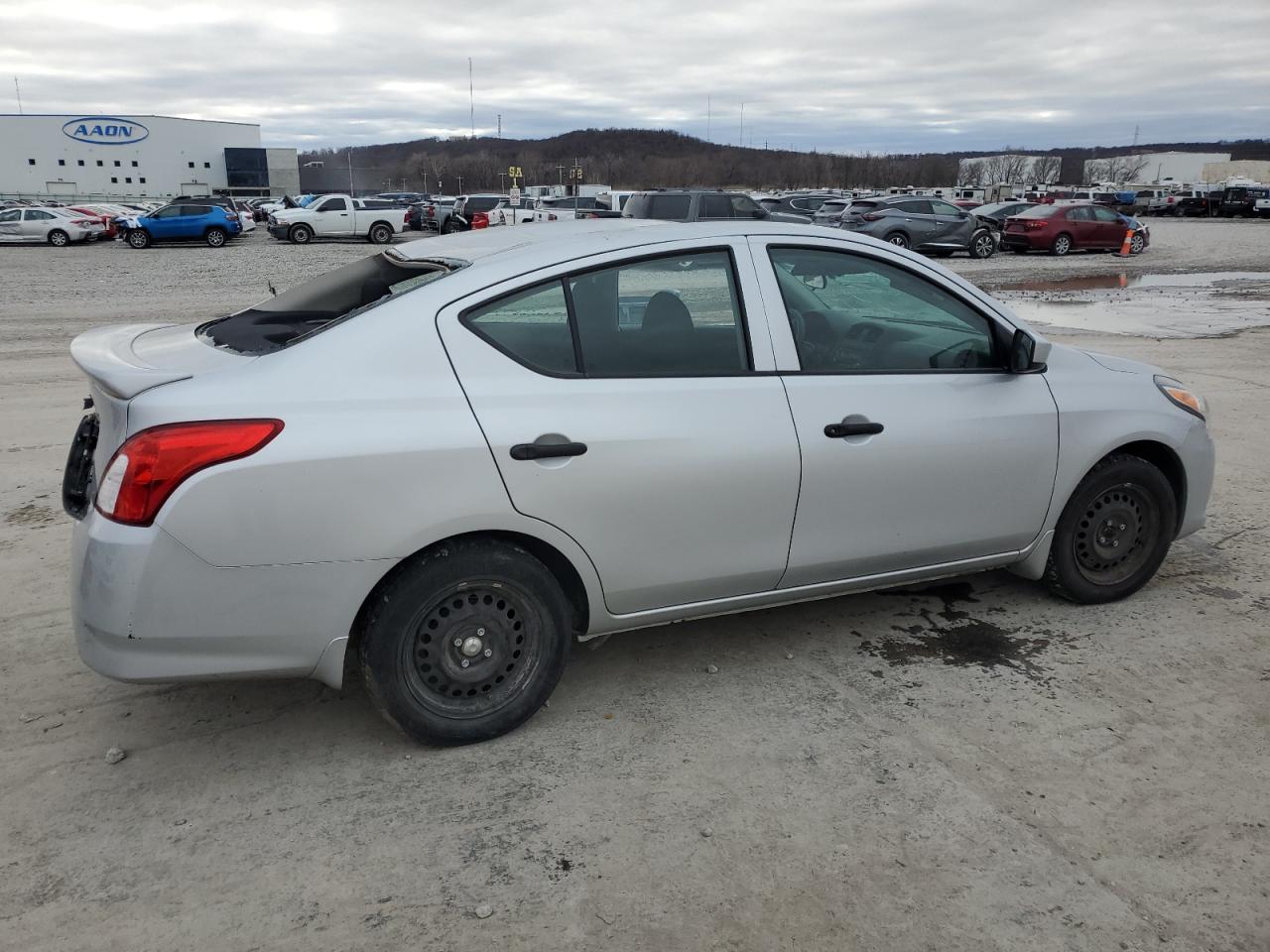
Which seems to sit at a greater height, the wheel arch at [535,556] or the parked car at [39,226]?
the wheel arch at [535,556]

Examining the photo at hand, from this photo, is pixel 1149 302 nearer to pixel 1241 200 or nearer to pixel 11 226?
pixel 11 226

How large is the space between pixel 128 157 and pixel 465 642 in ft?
336

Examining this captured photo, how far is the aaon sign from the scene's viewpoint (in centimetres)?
8856

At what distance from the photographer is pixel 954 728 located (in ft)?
11.6

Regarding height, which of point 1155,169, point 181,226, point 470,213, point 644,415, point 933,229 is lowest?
point 181,226

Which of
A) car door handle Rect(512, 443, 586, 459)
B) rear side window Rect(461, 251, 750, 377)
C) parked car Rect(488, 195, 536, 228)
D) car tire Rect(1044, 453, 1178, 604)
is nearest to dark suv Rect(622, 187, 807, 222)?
parked car Rect(488, 195, 536, 228)

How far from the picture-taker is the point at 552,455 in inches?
126

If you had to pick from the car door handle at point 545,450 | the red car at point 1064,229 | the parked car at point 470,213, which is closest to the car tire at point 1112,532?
the car door handle at point 545,450

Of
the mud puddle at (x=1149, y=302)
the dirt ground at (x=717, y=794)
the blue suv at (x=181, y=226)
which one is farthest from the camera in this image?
the blue suv at (x=181, y=226)

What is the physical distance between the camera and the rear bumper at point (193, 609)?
2873 millimetres

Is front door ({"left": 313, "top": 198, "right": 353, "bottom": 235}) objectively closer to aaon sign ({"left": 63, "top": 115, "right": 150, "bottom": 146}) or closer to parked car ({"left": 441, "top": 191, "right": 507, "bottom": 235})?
parked car ({"left": 441, "top": 191, "right": 507, "bottom": 235})

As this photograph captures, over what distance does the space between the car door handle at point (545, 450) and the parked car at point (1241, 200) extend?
2744 inches

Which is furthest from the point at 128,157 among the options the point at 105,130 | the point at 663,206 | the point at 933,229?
the point at 663,206

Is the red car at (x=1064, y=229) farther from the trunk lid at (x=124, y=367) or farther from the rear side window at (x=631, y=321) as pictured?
the trunk lid at (x=124, y=367)
